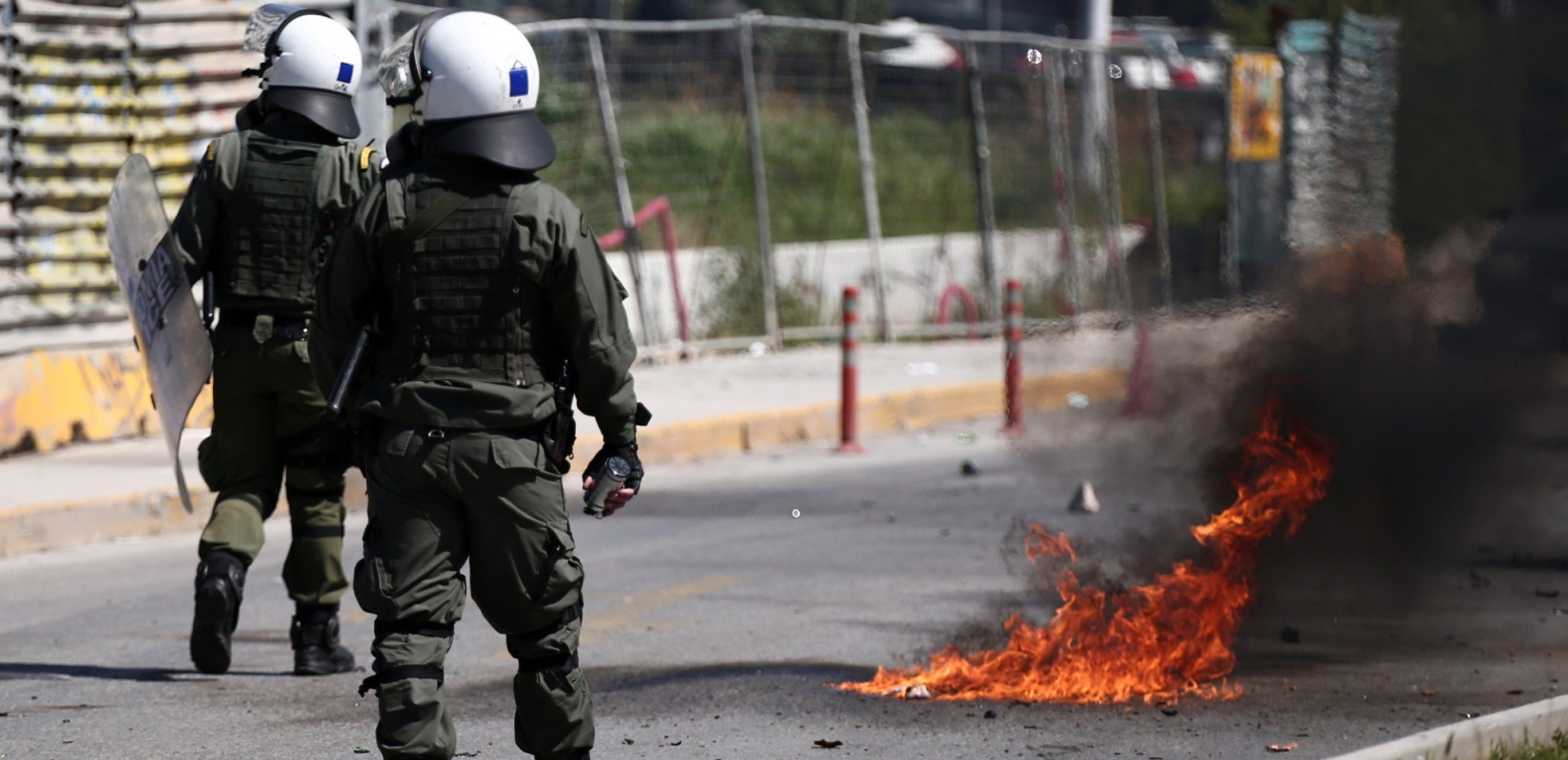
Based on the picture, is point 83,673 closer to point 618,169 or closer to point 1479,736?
point 1479,736

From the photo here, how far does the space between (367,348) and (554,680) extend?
76cm

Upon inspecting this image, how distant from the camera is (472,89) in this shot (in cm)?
388

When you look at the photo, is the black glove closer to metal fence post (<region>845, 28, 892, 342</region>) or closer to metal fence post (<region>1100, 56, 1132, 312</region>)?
metal fence post (<region>1100, 56, 1132, 312</region>)

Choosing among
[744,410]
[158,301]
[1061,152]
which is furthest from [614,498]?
[1061,152]

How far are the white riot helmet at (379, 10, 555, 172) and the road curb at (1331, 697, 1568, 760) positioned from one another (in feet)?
6.75

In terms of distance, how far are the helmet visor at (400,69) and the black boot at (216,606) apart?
1935 millimetres

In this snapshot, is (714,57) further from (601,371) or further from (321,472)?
(601,371)

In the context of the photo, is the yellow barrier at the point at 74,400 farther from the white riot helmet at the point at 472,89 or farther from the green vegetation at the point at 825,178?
the white riot helmet at the point at 472,89

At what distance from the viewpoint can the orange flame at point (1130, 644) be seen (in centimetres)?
532

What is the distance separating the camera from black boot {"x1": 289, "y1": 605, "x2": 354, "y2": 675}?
5.69 m

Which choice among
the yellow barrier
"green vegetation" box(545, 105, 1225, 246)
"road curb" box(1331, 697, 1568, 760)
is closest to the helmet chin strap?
"road curb" box(1331, 697, 1568, 760)

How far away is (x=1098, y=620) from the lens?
5.43 meters

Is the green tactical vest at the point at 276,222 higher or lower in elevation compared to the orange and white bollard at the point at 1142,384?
higher

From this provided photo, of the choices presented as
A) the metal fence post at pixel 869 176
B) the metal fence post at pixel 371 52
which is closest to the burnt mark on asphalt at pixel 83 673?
the metal fence post at pixel 371 52
